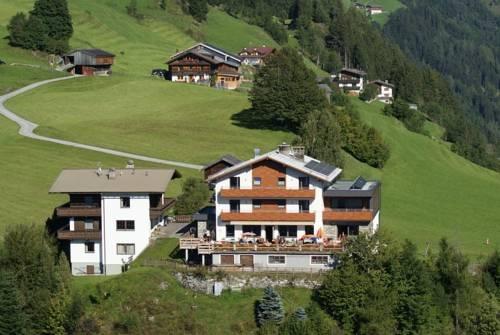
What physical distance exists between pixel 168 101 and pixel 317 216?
65.4 meters

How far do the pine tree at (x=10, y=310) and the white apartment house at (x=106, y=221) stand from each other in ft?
37.5

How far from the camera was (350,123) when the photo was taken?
110 meters

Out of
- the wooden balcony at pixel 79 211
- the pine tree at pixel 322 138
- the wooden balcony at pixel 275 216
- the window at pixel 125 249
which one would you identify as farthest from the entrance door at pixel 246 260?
the pine tree at pixel 322 138

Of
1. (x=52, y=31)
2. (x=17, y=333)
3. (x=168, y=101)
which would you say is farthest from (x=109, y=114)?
(x=17, y=333)

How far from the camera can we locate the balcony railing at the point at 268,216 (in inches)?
2586

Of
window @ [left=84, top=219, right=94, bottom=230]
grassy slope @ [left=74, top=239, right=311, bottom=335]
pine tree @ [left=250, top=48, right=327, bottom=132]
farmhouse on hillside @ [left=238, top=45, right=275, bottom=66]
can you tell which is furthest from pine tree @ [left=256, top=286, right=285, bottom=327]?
farmhouse on hillside @ [left=238, top=45, right=275, bottom=66]

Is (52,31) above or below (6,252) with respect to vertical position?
above

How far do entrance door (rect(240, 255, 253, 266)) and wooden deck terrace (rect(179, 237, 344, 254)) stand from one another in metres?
0.36

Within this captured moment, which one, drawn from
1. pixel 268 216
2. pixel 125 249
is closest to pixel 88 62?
pixel 125 249

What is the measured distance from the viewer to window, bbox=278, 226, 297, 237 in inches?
2613

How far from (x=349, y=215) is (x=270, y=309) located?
37.0 ft

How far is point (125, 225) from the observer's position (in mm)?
67438

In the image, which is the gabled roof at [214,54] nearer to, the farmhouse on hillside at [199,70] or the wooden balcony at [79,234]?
the farmhouse on hillside at [199,70]

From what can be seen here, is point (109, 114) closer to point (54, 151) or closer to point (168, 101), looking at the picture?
point (168, 101)
